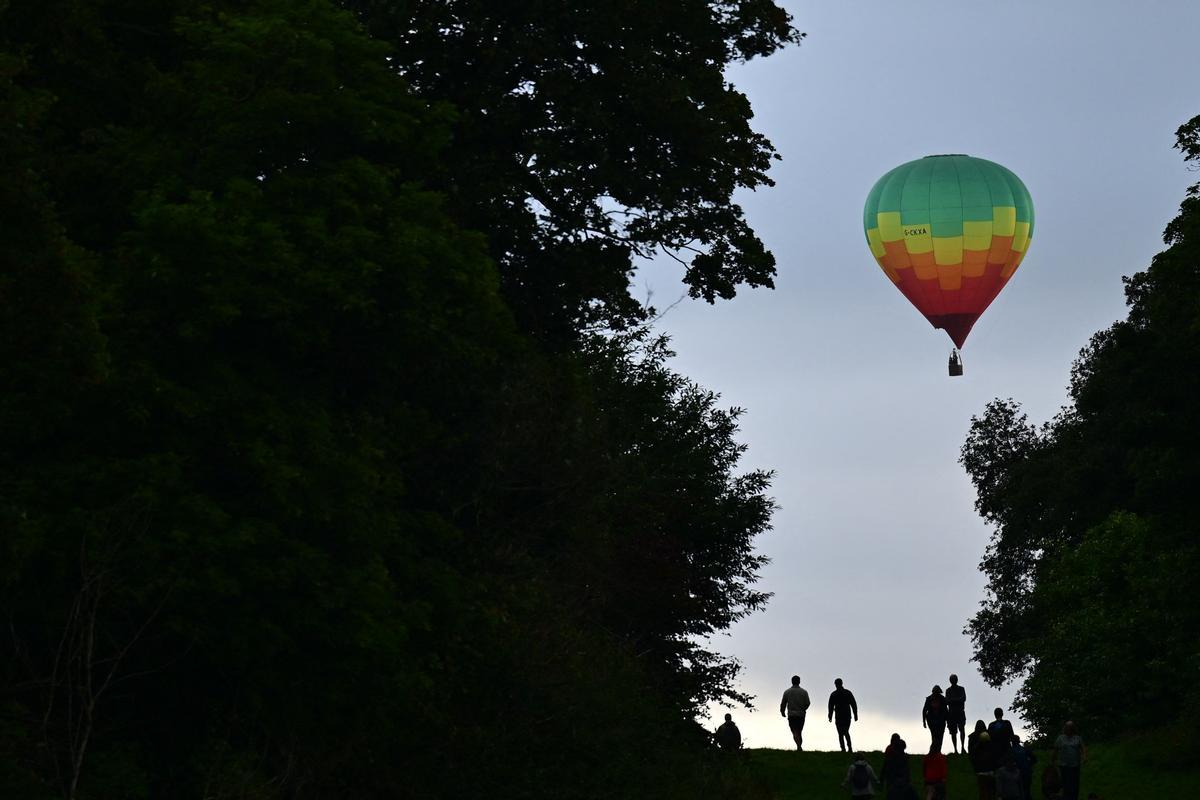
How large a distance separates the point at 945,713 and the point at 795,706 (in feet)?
15.6

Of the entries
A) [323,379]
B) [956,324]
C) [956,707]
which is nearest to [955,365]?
[956,324]

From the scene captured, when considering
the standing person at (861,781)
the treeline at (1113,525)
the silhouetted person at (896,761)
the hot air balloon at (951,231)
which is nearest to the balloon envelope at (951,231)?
the hot air balloon at (951,231)

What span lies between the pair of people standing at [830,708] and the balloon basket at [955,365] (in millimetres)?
22838

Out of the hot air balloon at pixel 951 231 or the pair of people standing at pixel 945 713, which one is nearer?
the pair of people standing at pixel 945 713

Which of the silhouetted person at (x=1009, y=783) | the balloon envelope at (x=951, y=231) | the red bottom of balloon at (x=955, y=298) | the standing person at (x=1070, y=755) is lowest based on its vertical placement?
the silhouetted person at (x=1009, y=783)

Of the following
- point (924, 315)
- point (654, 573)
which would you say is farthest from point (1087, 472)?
point (654, 573)

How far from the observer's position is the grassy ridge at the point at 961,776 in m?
36.0

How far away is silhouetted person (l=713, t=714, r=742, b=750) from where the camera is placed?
39.8 meters

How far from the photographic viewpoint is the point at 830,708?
37.8 meters

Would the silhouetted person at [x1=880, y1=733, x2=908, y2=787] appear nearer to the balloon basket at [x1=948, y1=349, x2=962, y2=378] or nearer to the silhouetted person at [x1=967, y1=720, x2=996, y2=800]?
the silhouetted person at [x1=967, y1=720, x2=996, y2=800]

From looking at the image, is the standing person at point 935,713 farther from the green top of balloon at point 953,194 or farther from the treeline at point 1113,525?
the green top of balloon at point 953,194

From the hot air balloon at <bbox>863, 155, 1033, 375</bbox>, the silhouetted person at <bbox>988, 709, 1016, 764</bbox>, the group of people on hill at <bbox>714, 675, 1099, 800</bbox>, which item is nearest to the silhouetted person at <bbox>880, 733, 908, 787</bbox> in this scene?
the group of people on hill at <bbox>714, 675, 1099, 800</bbox>

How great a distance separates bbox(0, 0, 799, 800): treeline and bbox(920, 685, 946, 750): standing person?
21.8 ft

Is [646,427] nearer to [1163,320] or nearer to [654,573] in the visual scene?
[654,573]
